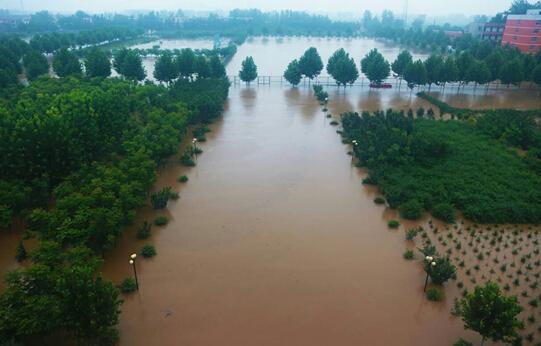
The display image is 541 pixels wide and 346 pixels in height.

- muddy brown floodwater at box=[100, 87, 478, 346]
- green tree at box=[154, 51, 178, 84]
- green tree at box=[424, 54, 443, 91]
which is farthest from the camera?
green tree at box=[154, 51, 178, 84]

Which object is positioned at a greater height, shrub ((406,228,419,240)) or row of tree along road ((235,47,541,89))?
row of tree along road ((235,47,541,89))

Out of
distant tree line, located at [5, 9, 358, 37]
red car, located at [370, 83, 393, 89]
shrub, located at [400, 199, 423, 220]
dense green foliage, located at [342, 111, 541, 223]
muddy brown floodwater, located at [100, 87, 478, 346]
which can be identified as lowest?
muddy brown floodwater, located at [100, 87, 478, 346]

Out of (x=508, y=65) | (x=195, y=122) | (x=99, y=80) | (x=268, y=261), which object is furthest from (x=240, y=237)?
(x=508, y=65)

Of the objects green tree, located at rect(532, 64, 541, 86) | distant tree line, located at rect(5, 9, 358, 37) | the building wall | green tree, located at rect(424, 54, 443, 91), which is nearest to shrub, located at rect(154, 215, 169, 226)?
green tree, located at rect(424, 54, 443, 91)

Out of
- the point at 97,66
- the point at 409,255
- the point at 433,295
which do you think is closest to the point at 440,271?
the point at 433,295

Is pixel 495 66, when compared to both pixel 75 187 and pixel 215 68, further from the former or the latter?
pixel 75 187

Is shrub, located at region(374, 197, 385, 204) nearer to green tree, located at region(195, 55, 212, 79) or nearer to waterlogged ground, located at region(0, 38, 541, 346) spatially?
waterlogged ground, located at region(0, 38, 541, 346)
